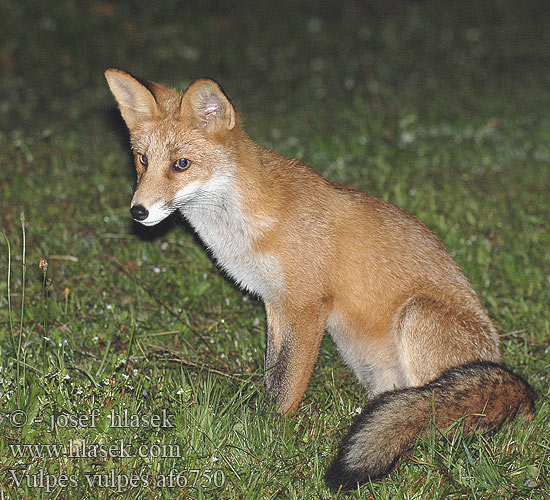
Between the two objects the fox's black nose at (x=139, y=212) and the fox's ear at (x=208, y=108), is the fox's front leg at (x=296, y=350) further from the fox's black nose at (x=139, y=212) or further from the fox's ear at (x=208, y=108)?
the fox's ear at (x=208, y=108)

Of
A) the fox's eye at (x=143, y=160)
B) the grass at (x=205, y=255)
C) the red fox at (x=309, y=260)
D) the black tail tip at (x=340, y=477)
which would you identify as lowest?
the grass at (x=205, y=255)

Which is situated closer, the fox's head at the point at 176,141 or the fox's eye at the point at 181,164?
the fox's head at the point at 176,141

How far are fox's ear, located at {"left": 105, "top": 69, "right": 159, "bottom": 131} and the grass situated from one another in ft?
3.90

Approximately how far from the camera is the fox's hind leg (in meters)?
4.13

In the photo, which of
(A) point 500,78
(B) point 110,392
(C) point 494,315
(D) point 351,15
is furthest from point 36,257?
(D) point 351,15

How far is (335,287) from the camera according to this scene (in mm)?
4352

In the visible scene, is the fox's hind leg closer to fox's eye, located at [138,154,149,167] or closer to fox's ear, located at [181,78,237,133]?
fox's ear, located at [181,78,237,133]

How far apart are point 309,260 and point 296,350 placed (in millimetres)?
561

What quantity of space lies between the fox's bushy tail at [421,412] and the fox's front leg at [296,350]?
646 mm

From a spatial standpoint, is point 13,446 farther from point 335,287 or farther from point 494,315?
point 494,315

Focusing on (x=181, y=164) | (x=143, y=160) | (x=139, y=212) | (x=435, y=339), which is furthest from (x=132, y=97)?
(x=435, y=339)

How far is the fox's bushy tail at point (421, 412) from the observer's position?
11.0 feet

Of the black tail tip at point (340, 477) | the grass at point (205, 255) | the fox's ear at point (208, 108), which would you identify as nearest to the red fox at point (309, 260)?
the fox's ear at point (208, 108)

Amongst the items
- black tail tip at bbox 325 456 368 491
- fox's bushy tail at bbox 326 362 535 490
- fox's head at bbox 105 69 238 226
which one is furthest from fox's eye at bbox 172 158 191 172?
black tail tip at bbox 325 456 368 491
